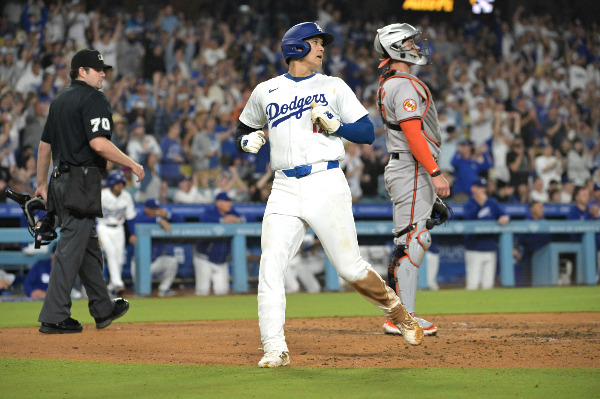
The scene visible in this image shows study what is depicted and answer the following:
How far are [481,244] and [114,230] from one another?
6198mm

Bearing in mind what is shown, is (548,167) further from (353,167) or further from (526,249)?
(353,167)

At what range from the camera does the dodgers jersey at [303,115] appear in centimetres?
513

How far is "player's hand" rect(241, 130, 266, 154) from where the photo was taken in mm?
5133

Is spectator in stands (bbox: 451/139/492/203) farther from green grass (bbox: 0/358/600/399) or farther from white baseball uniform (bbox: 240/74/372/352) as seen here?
green grass (bbox: 0/358/600/399)

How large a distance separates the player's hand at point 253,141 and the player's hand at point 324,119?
0.38 meters

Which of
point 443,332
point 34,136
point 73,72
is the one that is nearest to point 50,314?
point 73,72

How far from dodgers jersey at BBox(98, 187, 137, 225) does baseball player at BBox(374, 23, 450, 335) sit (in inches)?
245

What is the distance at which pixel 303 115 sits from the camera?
514cm

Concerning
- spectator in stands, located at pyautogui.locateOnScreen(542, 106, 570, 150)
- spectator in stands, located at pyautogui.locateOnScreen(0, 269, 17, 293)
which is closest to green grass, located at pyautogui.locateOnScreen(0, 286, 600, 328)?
spectator in stands, located at pyautogui.locateOnScreen(0, 269, 17, 293)

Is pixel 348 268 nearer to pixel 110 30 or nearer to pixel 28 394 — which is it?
pixel 28 394

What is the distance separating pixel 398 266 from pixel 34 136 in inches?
361

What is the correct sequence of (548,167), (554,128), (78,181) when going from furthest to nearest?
(554,128) < (548,167) < (78,181)

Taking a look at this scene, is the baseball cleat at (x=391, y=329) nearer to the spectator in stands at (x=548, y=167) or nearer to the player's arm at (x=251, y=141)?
the player's arm at (x=251, y=141)

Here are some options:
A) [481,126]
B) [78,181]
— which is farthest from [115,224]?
[481,126]
